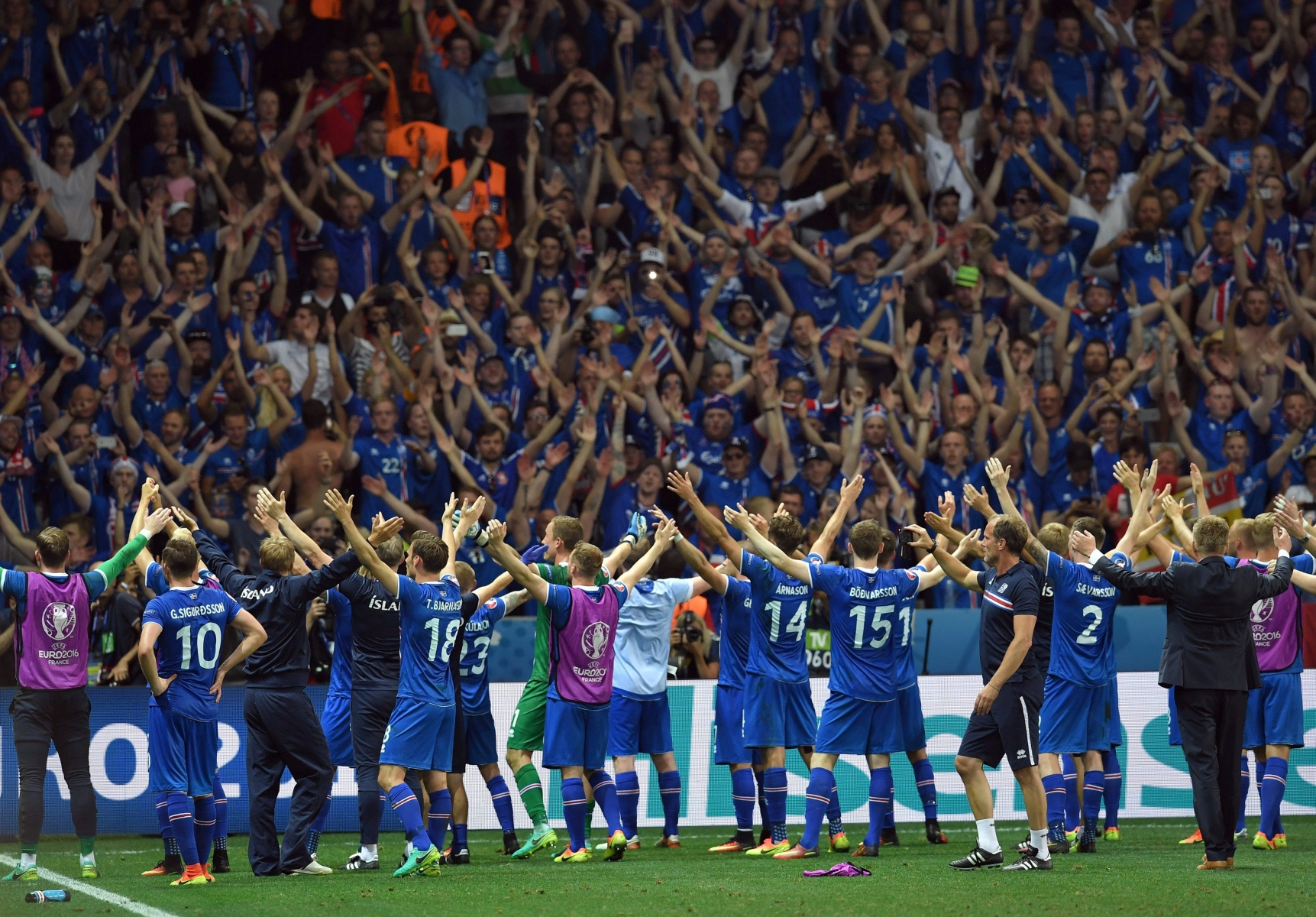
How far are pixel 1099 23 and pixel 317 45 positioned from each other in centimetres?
997

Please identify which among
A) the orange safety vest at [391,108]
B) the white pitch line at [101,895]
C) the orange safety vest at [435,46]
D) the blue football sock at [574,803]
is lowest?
the white pitch line at [101,895]

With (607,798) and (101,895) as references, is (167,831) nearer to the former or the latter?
(101,895)

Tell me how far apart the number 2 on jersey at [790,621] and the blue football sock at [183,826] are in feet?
14.2

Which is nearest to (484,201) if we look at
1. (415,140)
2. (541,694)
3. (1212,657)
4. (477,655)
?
(415,140)

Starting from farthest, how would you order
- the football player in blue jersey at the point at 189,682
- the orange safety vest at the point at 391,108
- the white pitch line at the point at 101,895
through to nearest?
the orange safety vest at the point at 391,108 < the football player in blue jersey at the point at 189,682 < the white pitch line at the point at 101,895

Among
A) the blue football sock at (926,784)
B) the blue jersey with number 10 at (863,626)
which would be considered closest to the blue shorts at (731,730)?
the blue jersey with number 10 at (863,626)

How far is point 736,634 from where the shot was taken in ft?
42.1

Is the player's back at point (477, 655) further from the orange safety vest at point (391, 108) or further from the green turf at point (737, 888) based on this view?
the orange safety vest at point (391, 108)

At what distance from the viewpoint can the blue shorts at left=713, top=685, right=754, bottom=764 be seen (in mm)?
12766

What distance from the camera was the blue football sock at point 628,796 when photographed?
41.5 feet

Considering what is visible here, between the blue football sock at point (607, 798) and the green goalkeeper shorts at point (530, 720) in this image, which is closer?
the blue football sock at point (607, 798)

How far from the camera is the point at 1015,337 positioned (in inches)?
749

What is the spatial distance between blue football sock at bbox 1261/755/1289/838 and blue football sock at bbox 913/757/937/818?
→ 243cm

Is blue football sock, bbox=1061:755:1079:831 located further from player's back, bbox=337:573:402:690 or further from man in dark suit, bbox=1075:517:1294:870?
player's back, bbox=337:573:402:690
